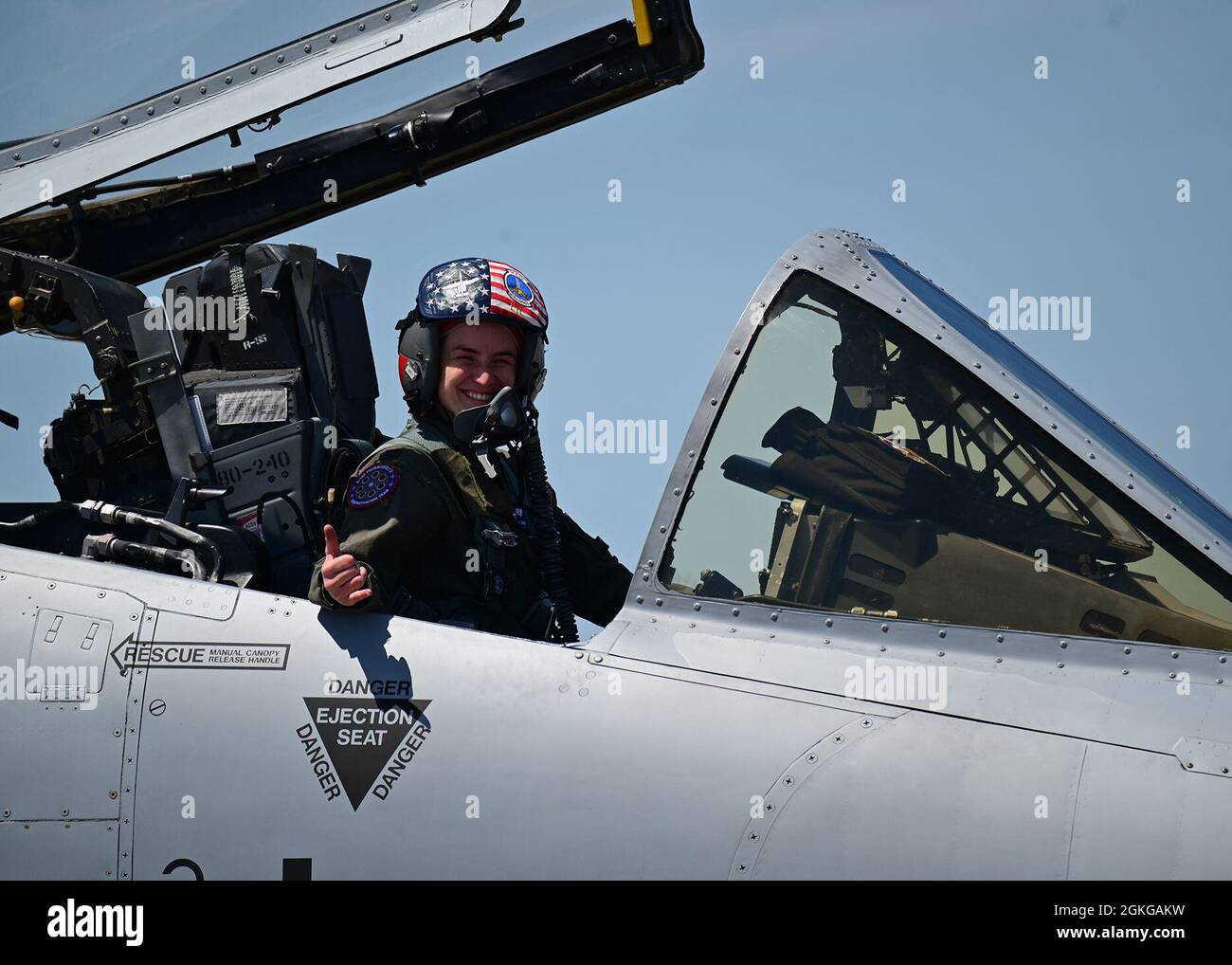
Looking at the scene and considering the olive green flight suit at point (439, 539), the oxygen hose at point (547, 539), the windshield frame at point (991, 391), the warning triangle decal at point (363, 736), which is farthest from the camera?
the oxygen hose at point (547, 539)

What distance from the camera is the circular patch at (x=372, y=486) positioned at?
127 inches

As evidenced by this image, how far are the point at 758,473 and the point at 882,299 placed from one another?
20.4 inches

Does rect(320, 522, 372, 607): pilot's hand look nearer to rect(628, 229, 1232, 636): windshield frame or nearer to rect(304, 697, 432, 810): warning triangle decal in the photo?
rect(304, 697, 432, 810): warning triangle decal

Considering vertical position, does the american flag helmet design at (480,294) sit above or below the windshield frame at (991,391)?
above

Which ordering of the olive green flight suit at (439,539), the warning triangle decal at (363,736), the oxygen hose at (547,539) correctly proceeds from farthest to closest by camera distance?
the oxygen hose at (547,539)
the olive green flight suit at (439,539)
the warning triangle decal at (363,736)

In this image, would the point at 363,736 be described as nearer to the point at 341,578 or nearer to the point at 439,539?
the point at 341,578

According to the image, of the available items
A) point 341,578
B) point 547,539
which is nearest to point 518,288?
point 547,539

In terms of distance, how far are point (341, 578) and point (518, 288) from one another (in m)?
1.30

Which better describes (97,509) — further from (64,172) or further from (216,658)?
(64,172)

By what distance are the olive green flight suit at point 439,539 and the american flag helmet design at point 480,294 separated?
1.17 feet

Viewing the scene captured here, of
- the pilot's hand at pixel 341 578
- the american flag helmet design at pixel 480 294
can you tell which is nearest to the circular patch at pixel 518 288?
the american flag helmet design at pixel 480 294

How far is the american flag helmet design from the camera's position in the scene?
3.66 meters

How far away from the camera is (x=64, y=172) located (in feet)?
13.4

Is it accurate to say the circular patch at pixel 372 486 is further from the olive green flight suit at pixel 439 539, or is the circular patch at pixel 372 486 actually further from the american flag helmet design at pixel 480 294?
the american flag helmet design at pixel 480 294
